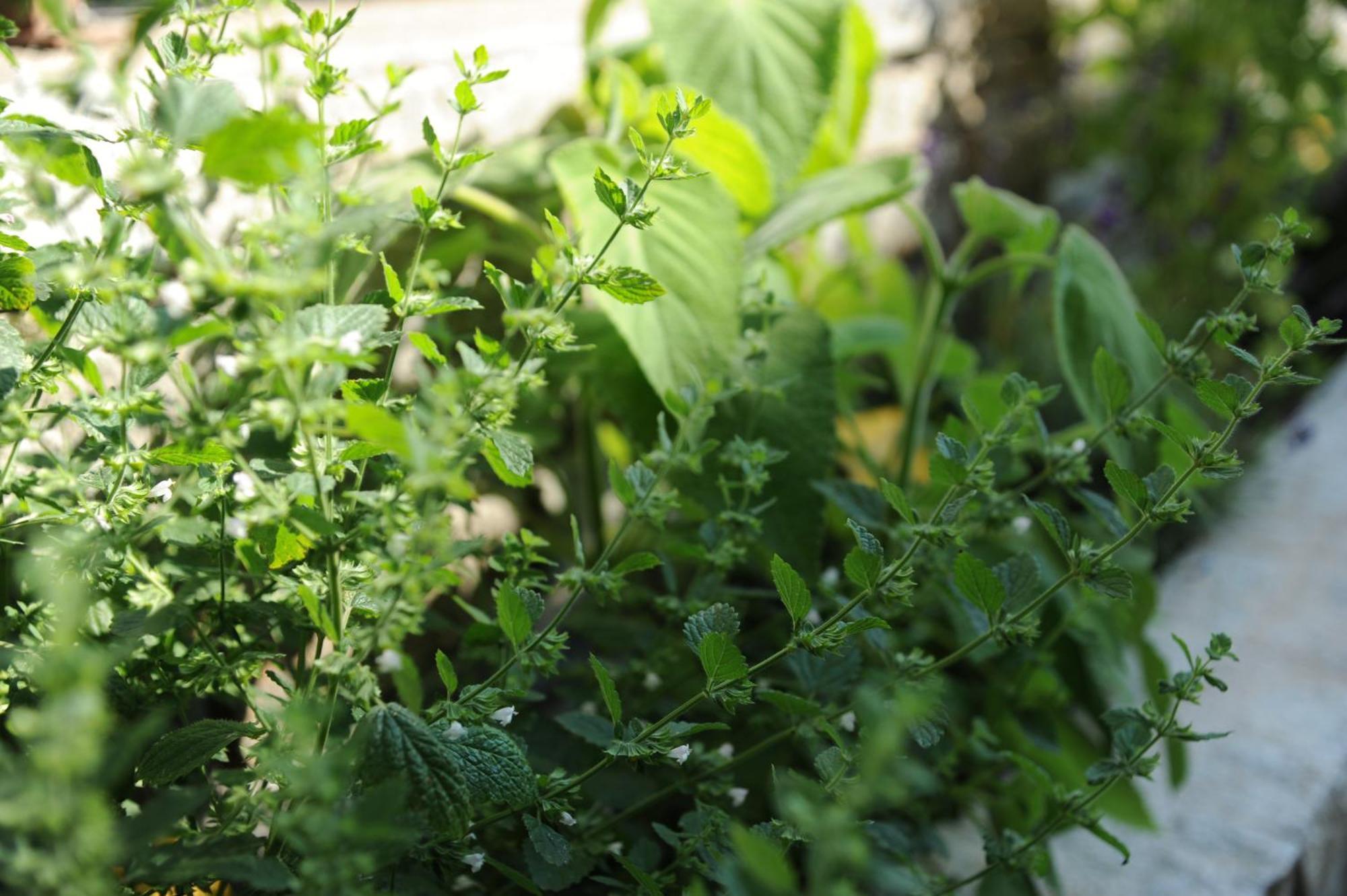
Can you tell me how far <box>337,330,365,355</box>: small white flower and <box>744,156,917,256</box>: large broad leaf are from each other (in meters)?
0.44

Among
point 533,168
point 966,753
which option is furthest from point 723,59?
point 966,753

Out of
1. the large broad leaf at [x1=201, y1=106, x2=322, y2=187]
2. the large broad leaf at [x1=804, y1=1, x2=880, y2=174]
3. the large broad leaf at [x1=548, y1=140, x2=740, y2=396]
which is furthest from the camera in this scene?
the large broad leaf at [x1=804, y1=1, x2=880, y2=174]

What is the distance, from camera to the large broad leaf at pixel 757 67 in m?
0.84

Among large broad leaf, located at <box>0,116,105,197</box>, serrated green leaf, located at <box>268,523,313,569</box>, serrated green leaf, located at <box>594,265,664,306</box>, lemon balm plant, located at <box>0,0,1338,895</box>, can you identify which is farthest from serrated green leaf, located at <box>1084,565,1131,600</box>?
large broad leaf, located at <box>0,116,105,197</box>

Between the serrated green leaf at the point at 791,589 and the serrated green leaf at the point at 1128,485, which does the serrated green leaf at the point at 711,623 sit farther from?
the serrated green leaf at the point at 1128,485

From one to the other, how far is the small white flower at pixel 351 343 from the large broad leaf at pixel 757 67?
21.2 inches

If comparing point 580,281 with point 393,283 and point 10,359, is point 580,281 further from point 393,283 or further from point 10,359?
point 10,359

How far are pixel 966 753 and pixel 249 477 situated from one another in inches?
21.1

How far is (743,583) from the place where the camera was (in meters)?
0.85

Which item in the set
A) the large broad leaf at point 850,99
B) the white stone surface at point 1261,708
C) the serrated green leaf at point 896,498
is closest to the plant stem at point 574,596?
the serrated green leaf at point 896,498

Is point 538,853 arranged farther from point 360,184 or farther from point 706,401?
point 360,184

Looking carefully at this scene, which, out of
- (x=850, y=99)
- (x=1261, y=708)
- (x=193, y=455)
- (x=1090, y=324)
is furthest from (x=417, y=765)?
(x=850, y=99)

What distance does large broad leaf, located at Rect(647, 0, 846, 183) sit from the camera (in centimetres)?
84

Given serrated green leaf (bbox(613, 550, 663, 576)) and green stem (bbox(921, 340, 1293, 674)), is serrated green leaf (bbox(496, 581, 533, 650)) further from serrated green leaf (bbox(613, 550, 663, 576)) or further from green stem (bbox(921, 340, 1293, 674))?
green stem (bbox(921, 340, 1293, 674))
